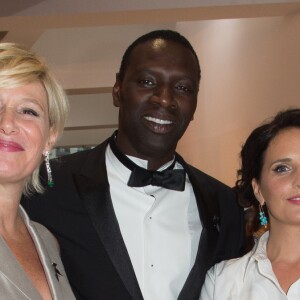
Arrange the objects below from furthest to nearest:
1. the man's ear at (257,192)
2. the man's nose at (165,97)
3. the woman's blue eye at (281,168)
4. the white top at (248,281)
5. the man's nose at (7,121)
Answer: the man's nose at (165,97) → the man's ear at (257,192) → the woman's blue eye at (281,168) → the white top at (248,281) → the man's nose at (7,121)

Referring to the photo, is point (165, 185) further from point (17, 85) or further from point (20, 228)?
point (17, 85)

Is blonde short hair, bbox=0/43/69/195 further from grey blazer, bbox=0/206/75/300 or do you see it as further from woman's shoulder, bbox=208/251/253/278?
woman's shoulder, bbox=208/251/253/278

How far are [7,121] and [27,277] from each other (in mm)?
455

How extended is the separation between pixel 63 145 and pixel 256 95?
11.7m

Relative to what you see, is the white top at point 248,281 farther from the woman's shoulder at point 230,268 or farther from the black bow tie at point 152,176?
the black bow tie at point 152,176

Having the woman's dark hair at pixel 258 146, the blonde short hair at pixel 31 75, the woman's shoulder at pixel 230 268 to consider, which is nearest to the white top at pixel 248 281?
the woman's shoulder at pixel 230 268

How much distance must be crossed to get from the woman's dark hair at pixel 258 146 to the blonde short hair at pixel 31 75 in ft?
2.46

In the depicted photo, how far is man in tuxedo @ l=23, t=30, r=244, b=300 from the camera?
2295 millimetres

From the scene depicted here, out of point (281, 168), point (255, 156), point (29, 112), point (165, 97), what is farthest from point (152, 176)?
point (29, 112)

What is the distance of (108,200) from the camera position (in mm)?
2389

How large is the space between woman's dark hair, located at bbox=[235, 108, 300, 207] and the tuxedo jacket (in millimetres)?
198

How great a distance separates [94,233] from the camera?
2312 millimetres

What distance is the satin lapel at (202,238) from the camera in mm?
2357

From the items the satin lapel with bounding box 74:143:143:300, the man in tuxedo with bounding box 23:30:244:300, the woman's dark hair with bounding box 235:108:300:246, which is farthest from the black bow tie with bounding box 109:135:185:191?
the woman's dark hair with bounding box 235:108:300:246
